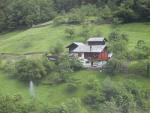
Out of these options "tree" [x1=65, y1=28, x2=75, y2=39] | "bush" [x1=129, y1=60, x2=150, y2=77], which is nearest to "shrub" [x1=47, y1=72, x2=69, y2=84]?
"bush" [x1=129, y1=60, x2=150, y2=77]

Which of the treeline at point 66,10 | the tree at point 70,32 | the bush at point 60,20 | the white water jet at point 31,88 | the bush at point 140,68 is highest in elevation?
the treeline at point 66,10

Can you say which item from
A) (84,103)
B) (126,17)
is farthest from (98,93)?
(126,17)

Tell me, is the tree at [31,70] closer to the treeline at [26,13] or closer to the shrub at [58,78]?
the shrub at [58,78]

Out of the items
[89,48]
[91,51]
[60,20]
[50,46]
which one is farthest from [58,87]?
[60,20]

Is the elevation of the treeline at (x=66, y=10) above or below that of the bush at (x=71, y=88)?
above

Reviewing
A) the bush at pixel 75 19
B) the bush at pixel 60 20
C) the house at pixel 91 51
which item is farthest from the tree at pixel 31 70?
the bush at pixel 60 20

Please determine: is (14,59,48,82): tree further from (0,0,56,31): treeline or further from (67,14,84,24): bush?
(0,0,56,31): treeline

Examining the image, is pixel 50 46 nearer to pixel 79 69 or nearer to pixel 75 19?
pixel 79 69
